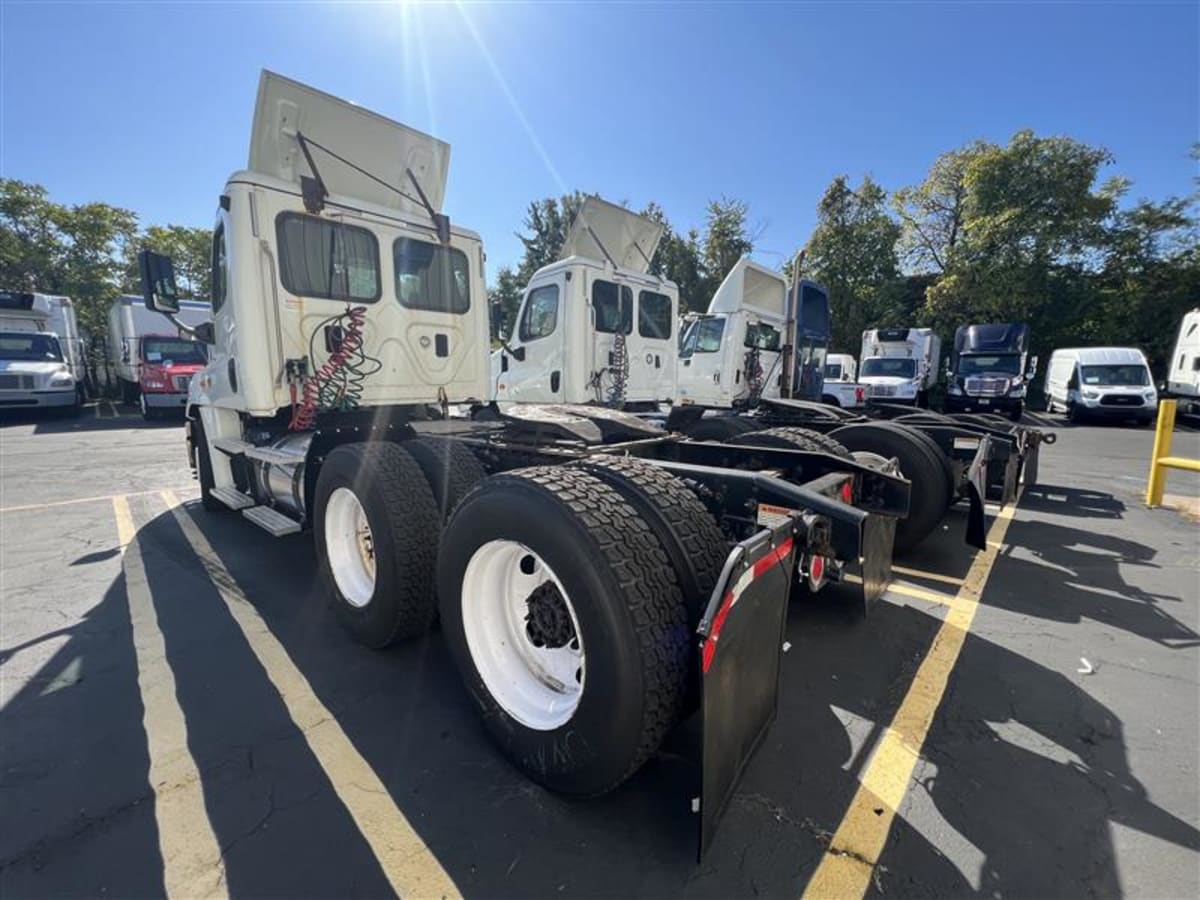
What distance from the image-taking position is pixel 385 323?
15.8ft

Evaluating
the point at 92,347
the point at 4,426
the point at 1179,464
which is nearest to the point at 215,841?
the point at 1179,464

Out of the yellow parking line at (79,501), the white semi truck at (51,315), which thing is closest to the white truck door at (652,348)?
the yellow parking line at (79,501)

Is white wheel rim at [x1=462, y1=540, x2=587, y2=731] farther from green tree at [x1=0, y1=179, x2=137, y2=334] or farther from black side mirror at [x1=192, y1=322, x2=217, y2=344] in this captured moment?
green tree at [x1=0, y1=179, x2=137, y2=334]

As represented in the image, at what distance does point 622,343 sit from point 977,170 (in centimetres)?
2675

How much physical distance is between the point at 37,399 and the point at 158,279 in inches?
641

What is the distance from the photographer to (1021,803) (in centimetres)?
202

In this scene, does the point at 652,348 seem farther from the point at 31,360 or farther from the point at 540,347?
the point at 31,360

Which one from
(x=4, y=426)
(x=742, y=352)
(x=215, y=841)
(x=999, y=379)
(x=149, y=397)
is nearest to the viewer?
(x=215, y=841)

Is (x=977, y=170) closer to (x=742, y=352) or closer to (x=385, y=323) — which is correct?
(x=742, y=352)

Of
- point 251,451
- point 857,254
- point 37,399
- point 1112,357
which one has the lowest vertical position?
point 37,399

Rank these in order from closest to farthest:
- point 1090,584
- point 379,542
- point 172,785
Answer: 1. point 172,785
2. point 379,542
3. point 1090,584

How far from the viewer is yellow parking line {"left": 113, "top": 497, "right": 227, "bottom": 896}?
5.74ft

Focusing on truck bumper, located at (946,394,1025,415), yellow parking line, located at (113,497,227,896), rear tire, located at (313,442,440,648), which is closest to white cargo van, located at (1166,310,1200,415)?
truck bumper, located at (946,394,1025,415)

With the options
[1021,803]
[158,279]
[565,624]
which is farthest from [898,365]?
[158,279]
